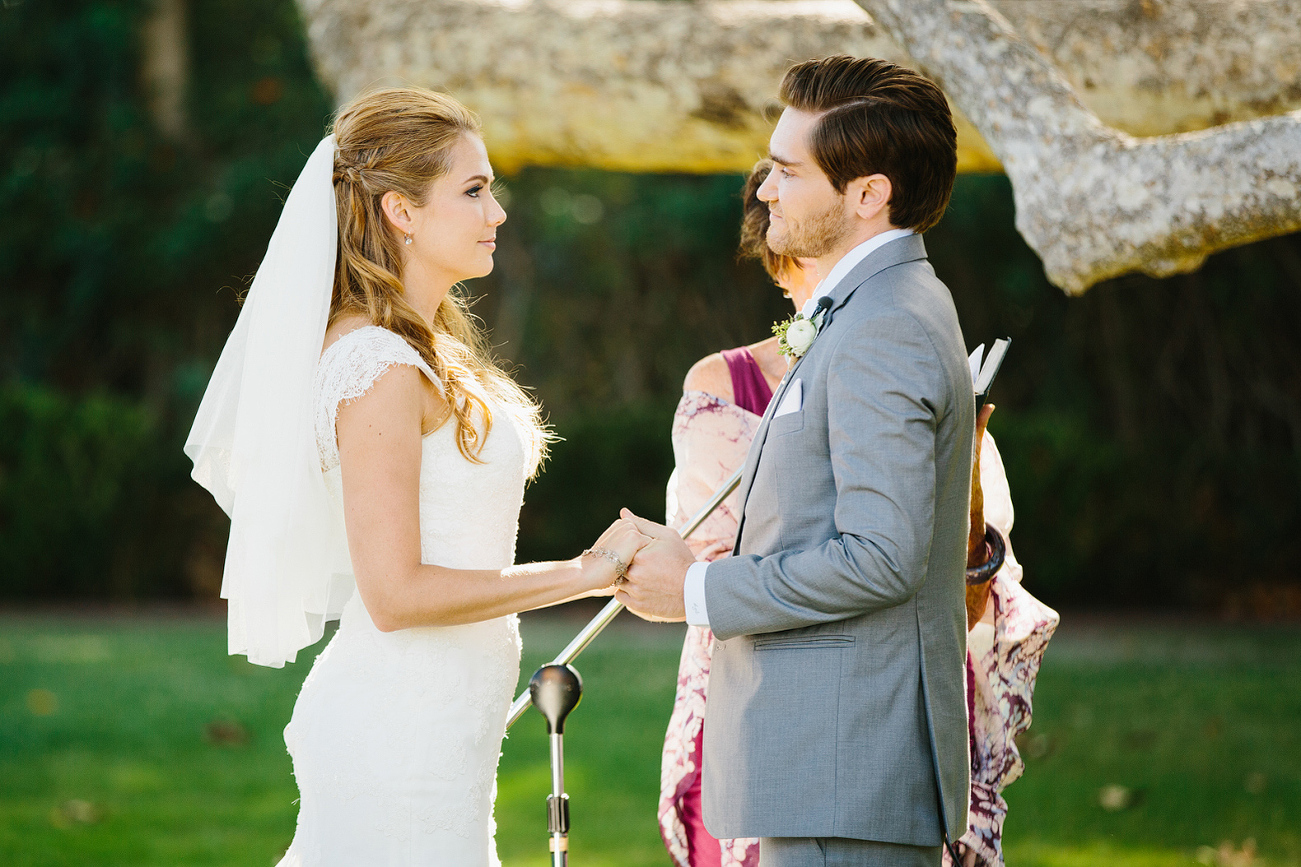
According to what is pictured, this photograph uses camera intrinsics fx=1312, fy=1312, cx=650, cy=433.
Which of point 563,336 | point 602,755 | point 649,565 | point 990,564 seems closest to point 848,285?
point 649,565

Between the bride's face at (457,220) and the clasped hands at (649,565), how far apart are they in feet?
2.09

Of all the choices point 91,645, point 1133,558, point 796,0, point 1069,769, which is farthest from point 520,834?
point 1133,558

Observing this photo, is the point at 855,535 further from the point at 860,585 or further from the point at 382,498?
the point at 382,498

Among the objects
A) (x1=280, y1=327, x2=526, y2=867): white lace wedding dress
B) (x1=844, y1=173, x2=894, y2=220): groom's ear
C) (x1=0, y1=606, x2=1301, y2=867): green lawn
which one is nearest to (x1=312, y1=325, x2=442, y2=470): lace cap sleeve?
(x1=280, y1=327, x2=526, y2=867): white lace wedding dress

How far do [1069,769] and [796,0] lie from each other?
11.2 feet

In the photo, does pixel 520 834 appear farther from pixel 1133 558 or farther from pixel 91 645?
pixel 1133 558

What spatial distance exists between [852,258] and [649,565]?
69 centimetres

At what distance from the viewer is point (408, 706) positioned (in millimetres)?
2619

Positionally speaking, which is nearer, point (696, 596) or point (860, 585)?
point (860, 585)

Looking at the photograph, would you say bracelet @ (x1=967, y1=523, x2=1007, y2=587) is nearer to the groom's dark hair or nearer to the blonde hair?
the groom's dark hair

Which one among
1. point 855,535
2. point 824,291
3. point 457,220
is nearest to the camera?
point 855,535

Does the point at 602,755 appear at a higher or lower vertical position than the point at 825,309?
lower

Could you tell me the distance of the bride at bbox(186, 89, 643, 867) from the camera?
8.27 ft

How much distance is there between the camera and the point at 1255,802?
17.0 feet
